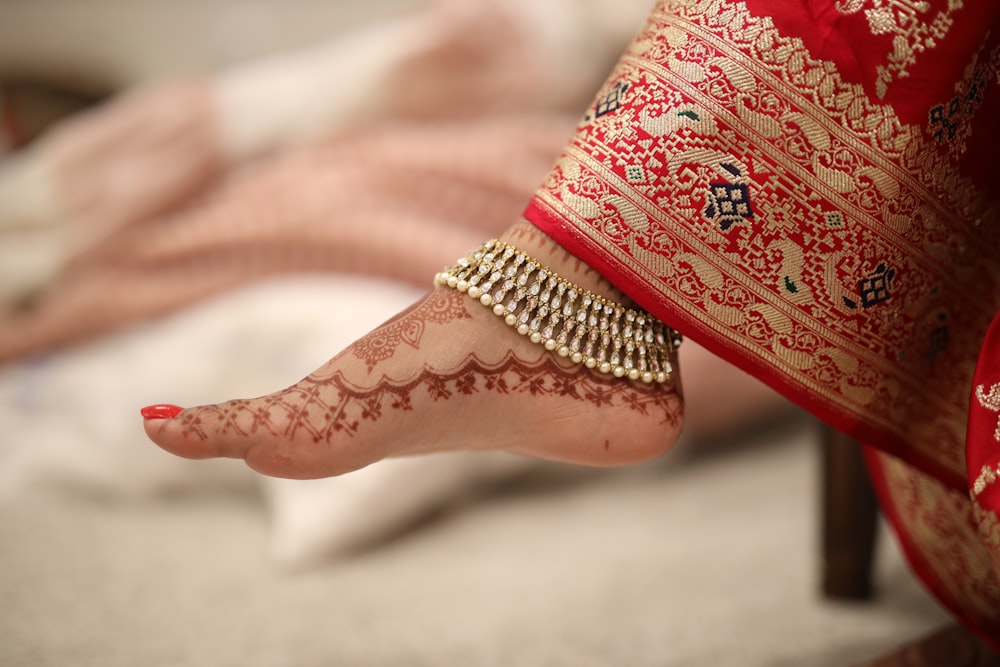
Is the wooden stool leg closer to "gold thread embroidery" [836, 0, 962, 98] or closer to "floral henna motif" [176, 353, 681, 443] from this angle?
"floral henna motif" [176, 353, 681, 443]

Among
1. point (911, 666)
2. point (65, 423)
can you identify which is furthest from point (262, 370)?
point (911, 666)

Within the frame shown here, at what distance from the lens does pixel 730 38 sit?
18.9 inches

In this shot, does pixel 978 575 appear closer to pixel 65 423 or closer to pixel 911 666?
pixel 911 666

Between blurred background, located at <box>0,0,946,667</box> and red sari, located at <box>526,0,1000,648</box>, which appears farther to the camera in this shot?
blurred background, located at <box>0,0,946,667</box>

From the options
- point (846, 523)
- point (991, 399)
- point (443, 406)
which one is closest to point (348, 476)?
point (443, 406)

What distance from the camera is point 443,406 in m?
0.51

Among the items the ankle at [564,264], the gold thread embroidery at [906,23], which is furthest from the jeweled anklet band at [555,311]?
the gold thread embroidery at [906,23]

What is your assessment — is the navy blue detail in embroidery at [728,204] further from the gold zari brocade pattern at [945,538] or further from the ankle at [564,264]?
the gold zari brocade pattern at [945,538]

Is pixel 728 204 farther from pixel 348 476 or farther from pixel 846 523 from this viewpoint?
pixel 348 476

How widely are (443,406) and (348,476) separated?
1.34 feet

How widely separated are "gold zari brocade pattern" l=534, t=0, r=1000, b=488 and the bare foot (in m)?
0.05

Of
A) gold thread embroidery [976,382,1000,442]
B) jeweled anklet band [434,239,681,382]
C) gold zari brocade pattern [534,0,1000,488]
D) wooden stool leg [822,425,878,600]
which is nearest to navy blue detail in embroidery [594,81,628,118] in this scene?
gold zari brocade pattern [534,0,1000,488]

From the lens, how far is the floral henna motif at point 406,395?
1.58ft

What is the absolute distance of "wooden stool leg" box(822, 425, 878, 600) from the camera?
745 mm
